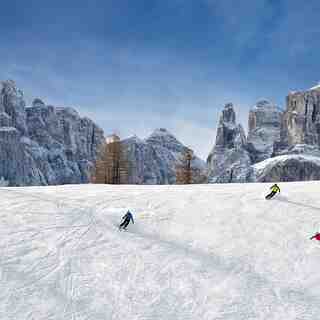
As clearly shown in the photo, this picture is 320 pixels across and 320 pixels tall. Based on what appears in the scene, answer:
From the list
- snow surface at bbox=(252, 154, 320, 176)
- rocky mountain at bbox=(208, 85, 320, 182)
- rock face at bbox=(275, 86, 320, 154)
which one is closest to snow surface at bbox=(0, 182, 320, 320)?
snow surface at bbox=(252, 154, 320, 176)

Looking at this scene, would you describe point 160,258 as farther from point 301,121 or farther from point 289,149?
point 301,121

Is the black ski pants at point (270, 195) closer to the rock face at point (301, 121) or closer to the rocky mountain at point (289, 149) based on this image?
the rocky mountain at point (289, 149)

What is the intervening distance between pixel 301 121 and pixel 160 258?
174 meters

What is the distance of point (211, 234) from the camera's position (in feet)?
57.8

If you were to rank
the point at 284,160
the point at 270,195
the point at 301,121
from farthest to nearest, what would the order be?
the point at 301,121
the point at 284,160
the point at 270,195

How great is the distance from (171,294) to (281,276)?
4.43 metres

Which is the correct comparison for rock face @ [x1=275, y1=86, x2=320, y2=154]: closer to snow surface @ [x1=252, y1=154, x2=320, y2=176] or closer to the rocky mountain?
the rocky mountain

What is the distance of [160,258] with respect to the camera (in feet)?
47.7

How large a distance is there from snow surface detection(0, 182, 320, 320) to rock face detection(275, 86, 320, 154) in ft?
502

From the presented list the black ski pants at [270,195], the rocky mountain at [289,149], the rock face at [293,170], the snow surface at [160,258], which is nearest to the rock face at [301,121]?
the rocky mountain at [289,149]

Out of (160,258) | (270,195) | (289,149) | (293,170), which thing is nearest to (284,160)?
(293,170)

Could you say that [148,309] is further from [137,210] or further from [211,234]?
[137,210]

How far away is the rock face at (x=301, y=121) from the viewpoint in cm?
17004

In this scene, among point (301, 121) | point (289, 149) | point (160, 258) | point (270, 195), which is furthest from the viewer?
A: point (301, 121)
